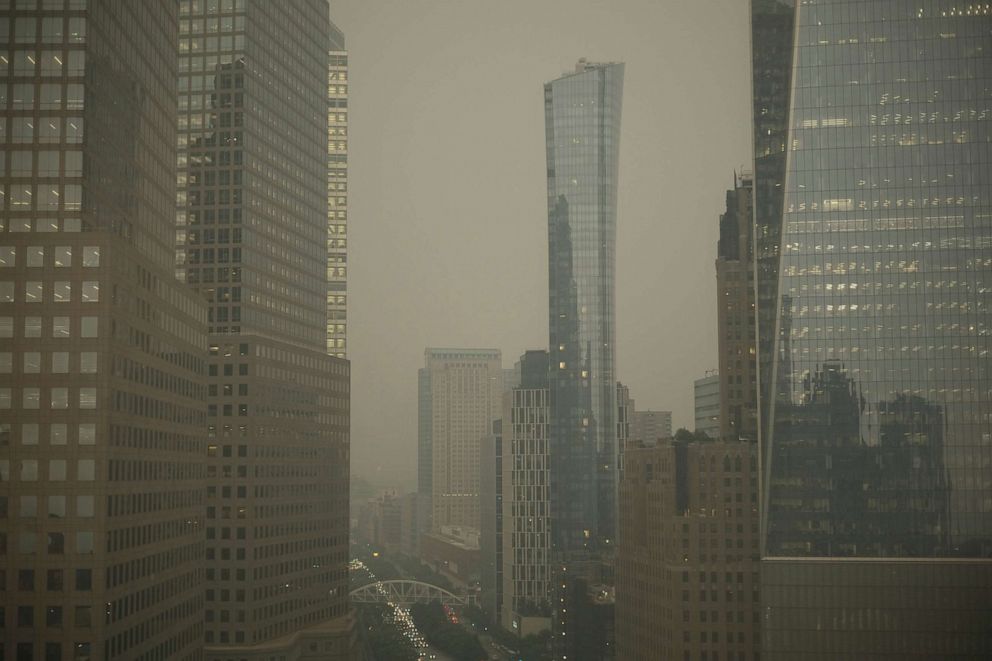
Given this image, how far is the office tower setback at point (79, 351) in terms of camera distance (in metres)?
101

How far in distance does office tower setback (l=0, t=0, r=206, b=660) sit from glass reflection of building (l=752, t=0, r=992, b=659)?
87.1m

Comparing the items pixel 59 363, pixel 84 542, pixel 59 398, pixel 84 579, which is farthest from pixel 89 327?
pixel 84 579

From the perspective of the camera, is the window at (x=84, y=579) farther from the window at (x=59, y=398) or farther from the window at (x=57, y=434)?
the window at (x=59, y=398)

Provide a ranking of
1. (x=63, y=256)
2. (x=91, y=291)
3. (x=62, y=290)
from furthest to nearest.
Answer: (x=63, y=256), (x=91, y=291), (x=62, y=290)

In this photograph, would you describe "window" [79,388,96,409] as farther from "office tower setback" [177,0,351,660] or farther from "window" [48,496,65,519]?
"office tower setback" [177,0,351,660]

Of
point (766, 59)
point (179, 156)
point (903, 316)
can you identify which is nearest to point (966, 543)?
point (903, 316)

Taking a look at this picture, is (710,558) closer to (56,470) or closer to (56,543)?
(56,543)

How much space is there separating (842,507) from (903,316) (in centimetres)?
2810

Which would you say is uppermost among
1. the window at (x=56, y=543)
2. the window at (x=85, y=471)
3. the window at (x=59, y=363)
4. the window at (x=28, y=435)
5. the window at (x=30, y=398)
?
the window at (x=59, y=363)

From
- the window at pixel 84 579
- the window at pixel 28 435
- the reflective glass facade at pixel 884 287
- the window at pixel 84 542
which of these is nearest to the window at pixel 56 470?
the window at pixel 28 435

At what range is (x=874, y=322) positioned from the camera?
16562 cm

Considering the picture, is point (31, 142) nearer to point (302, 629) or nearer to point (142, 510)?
point (142, 510)

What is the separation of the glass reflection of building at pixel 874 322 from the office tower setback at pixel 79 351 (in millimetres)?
87101

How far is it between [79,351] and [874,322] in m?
109
